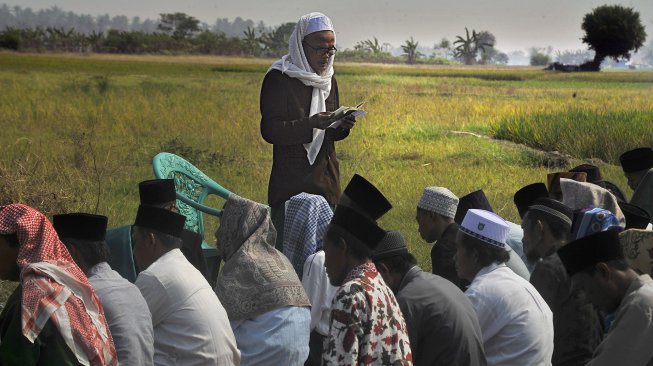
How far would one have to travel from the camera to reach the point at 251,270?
4895 millimetres

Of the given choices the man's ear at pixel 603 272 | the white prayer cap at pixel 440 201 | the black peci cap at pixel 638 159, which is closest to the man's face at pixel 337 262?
the man's ear at pixel 603 272

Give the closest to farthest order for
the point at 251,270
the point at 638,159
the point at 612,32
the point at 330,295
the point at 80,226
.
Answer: the point at 80,226 < the point at 251,270 < the point at 330,295 < the point at 638,159 < the point at 612,32

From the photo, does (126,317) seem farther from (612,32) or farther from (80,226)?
(612,32)

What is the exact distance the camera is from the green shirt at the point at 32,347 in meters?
3.71

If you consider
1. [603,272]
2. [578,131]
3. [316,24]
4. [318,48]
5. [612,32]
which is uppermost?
[316,24]

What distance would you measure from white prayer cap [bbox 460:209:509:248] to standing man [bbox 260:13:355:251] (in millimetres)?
2010

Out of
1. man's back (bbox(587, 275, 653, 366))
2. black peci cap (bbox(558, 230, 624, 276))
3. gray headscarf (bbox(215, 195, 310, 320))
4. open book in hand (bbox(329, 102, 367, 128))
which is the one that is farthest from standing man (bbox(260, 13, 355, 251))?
man's back (bbox(587, 275, 653, 366))

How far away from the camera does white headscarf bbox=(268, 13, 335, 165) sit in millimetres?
6898

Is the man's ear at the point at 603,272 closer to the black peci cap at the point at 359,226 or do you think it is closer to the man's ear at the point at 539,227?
the black peci cap at the point at 359,226

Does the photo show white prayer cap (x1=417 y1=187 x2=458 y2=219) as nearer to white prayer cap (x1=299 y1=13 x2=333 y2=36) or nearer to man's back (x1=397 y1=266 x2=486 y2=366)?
white prayer cap (x1=299 y1=13 x2=333 y2=36)

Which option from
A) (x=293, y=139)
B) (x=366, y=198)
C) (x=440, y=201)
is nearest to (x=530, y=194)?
(x=440, y=201)

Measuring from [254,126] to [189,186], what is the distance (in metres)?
3.46

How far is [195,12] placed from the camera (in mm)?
10977

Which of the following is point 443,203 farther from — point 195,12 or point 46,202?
point 195,12
